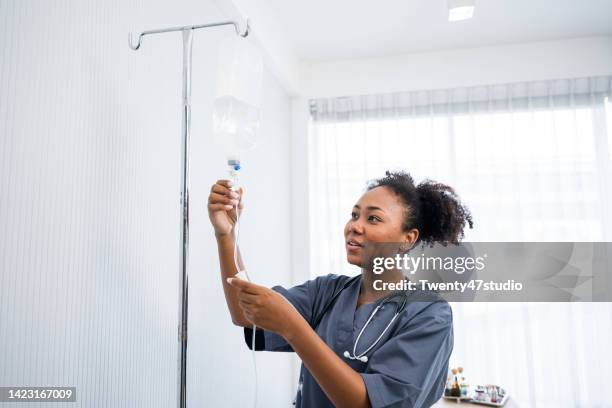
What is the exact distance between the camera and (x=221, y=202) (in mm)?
1104

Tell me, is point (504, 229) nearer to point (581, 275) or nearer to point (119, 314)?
point (581, 275)

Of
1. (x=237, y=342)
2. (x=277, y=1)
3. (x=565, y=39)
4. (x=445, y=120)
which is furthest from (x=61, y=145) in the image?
(x=565, y=39)

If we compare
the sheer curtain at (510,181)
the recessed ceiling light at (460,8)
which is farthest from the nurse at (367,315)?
the sheer curtain at (510,181)

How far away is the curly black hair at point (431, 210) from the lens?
4.58 feet

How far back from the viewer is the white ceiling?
2.35 meters

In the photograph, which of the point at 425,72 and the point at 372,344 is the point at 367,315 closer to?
the point at 372,344

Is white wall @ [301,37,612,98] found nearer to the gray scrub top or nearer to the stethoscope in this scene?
the gray scrub top

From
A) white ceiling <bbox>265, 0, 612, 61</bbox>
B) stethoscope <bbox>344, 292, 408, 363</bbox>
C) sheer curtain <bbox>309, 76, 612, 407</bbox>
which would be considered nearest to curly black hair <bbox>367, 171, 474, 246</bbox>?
stethoscope <bbox>344, 292, 408, 363</bbox>

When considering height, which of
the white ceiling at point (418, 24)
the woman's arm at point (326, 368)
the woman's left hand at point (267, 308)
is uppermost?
the white ceiling at point (418, 24)

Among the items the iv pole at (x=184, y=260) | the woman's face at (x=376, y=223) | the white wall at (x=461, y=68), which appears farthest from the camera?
the white wall at (x=461, y=68)

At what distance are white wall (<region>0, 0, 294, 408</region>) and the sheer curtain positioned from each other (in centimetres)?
145

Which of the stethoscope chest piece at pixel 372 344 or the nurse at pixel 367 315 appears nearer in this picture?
the nurse at pixel 367 315

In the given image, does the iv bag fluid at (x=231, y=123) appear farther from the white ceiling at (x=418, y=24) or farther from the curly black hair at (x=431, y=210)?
the white ceiling at (x=418, y=24)

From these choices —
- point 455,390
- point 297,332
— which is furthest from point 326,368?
point 455,390
